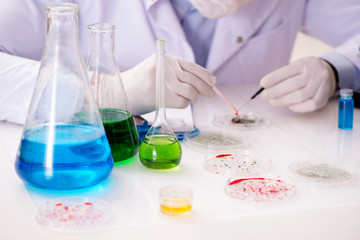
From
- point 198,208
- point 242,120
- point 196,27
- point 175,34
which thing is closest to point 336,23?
point 196,27

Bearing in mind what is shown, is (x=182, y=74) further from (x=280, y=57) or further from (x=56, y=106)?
(x=280, y=57)

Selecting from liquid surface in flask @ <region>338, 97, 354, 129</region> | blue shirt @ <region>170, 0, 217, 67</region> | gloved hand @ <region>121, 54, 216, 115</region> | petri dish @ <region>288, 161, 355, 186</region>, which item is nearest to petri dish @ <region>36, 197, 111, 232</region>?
petri dish @ <region>288, 161, 355, 186</region>

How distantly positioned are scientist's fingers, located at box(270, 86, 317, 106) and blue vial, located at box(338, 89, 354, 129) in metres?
0.17

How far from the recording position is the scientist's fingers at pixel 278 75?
1.48m

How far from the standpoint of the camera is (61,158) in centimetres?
83

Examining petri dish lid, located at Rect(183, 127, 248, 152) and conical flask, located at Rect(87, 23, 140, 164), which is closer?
conical flask, located at Rect(87, 23, 140, 164)

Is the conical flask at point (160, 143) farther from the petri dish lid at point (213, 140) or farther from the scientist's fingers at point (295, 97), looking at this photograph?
the scientist's fingers at point (295, 97)

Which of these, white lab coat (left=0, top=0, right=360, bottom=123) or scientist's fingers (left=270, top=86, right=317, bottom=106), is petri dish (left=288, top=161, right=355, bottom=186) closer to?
scientist's fingers (left=270, top=86, right=317, bottom=106)

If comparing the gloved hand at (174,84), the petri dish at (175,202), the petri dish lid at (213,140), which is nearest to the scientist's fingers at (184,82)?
the gloved hand at (174,84)

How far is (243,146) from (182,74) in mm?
281

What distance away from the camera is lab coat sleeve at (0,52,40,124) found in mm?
1293

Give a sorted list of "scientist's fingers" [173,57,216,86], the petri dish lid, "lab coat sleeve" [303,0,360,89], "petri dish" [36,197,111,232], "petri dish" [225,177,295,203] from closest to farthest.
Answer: "petri dish" [36,197,111,232] < "petri dish" [225,177,295,203] < the petri dish lid < "scientist's fingers" [173,57,216,86] < "lab coat sleeve" [303,0,360,89]

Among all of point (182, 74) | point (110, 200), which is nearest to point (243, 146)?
point (182, 74)

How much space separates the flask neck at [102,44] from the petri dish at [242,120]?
461mm
